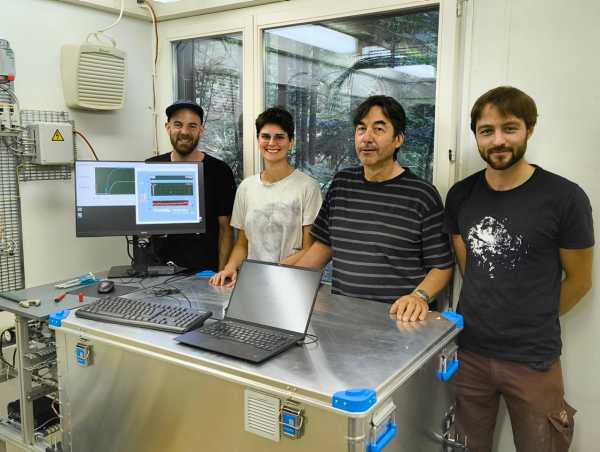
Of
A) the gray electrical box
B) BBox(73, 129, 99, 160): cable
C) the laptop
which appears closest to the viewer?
the laptop

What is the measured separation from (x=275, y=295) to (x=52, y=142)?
170 cm

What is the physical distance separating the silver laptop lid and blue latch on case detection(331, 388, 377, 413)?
351mm

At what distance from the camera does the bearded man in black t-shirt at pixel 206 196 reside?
2.68 meters

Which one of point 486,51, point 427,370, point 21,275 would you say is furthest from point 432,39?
point 21,275

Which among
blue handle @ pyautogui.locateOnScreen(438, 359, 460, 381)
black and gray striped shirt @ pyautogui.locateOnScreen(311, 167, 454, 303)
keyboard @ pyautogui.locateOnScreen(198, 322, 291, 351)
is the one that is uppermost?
black and gray striped shirt @ pyautogui.locateOnScreen(311, 167, 454, 303)

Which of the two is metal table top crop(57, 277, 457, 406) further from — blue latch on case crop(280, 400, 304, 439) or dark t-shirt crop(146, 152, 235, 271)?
dark t-shirt crop(146, 152, 235, 271)

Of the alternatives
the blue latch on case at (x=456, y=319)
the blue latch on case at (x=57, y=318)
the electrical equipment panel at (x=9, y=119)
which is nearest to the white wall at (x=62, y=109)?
the electrical equipment panel at (x=9, y=119)

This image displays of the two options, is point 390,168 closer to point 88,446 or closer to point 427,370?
point 427,370

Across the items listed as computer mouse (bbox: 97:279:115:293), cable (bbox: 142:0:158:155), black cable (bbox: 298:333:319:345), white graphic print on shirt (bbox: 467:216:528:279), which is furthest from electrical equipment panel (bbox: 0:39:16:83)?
white graphic print on shirt (bbox: 467:216:528:279)

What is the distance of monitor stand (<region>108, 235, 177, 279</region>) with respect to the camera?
243 centimetres

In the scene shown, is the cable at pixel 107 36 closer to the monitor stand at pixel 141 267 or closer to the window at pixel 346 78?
the window at pixel 346 78

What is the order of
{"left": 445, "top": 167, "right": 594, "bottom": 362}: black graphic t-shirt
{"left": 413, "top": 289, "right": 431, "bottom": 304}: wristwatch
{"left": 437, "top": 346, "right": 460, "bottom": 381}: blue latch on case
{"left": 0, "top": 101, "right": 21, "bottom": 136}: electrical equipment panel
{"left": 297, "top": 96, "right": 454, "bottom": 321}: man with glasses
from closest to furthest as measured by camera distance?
1. {"left": 437, "top": 346, "right": 460, "bottom": 381}: blue latch on case
2. {"left": 445, "top": 167, "right": 594, "bottom": 362}: black graphic t-shirt
3. {"left": 413, "top": 289, "right": 431, "bottom": 304}: wristwatch
4. {"left": 297, "top": 96, "right": 454, "bottom": 321}: man with glasses
5. {"left": 0, "top": 101, "right": 21, "bottom": 136}: electrical equipment panel

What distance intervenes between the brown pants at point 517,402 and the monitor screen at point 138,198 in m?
1.36

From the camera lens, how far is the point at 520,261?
175 centimetres
